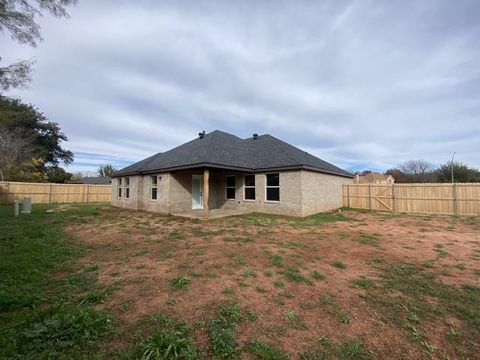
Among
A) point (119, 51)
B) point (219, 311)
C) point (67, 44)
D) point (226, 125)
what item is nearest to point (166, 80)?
point (119, 51)

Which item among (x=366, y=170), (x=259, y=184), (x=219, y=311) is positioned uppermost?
(x=366, y=170)

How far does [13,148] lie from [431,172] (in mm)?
65614

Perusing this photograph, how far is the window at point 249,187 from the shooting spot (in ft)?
48.0

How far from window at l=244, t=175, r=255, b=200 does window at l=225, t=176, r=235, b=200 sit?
105 centimetres

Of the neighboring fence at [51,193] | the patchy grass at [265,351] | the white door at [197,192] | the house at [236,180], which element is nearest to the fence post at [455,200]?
the house at [236,180]

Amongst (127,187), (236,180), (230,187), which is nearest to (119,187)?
(127,187)

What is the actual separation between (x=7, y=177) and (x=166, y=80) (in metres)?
23.5

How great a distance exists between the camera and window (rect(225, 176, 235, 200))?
51.3 ft

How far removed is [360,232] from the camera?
888 cm

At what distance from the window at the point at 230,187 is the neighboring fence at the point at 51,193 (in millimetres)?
17481

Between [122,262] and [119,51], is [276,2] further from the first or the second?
[122,262]

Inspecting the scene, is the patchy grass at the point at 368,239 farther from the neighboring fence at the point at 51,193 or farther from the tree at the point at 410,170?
the tree at the point at 410,170

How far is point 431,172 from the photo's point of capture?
155ft

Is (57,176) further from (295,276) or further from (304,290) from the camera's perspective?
(304,290)
